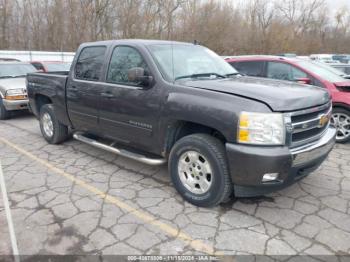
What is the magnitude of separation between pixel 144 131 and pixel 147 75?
2.34 feet

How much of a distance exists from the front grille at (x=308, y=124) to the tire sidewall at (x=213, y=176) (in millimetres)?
811

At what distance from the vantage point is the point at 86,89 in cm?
470

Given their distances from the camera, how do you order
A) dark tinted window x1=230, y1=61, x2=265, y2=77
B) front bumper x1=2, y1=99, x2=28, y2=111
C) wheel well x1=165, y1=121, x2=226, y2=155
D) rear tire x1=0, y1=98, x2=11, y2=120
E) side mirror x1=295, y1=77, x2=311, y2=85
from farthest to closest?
→ rear tire x1=0, y1=98, x2=11, y2=120 → front bumper x1=2, y1=99, x2=28, y2=111 → dark tinted window x1=230, y1=61, x2=265, y2=77 → side mirror x1=295, y1=77, x2=311, y2=85 → wheel well x1=165, y1=121, x2=226, y2=155

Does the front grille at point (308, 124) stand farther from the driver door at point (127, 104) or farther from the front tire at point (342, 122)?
the front tire at point (342, 122)

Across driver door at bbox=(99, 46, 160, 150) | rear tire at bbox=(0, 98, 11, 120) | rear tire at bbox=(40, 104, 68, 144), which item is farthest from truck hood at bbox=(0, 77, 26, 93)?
driver door at bbox=(99, 46, 160, 150)

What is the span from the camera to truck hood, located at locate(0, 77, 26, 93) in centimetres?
809

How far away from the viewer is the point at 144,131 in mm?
3965

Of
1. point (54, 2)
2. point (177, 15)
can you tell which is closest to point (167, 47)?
point (54, 2)

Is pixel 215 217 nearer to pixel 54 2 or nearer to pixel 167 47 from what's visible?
pixel 167 47

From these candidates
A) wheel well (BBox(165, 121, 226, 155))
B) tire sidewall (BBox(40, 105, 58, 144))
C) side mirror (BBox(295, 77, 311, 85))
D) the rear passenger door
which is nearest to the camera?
wheel well (BBox(165, 121, 226, 155))

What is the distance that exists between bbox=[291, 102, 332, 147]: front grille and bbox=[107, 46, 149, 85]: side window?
2001 mm

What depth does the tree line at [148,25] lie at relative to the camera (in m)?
29.1

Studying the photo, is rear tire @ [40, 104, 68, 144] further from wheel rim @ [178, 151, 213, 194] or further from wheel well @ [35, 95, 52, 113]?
wheel rim @ [178, 151, 213, 194]

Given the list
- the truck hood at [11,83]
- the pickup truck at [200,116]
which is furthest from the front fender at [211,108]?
the truck hood at [11,83]
